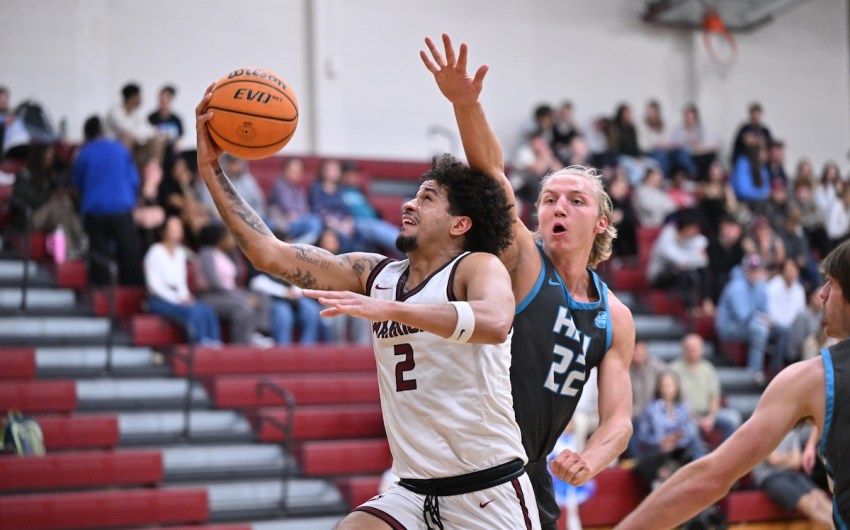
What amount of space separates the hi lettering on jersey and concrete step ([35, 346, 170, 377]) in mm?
6932

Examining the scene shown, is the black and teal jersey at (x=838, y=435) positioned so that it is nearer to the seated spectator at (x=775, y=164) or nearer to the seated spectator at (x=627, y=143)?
the seated spectator at (x=627, y=143)

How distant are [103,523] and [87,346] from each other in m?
2.62

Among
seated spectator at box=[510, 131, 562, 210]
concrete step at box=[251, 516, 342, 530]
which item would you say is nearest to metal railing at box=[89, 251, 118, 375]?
concrete step at box=[251, 516, 342, 530]

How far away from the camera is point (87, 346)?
11.1m

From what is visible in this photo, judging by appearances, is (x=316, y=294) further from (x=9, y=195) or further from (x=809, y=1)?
(x=809, y=1)

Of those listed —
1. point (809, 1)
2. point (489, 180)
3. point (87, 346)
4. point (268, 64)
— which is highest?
point (809, 1)

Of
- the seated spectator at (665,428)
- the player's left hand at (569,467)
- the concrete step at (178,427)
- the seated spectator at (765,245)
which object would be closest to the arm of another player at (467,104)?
the player's left hand at (569,467)

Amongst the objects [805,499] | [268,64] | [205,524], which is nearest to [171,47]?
[268,64]

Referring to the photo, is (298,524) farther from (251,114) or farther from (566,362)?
(251,114)

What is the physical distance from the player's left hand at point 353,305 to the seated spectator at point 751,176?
15.0 metres

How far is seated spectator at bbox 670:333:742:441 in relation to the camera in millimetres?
12164

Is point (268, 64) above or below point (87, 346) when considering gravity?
above

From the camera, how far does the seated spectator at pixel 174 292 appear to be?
11242 mm

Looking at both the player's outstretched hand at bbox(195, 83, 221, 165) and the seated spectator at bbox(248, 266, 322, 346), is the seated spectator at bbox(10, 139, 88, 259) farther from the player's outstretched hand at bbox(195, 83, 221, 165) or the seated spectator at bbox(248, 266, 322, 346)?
the player's outstretched hand at bbox(195, 83, 221, 165)
